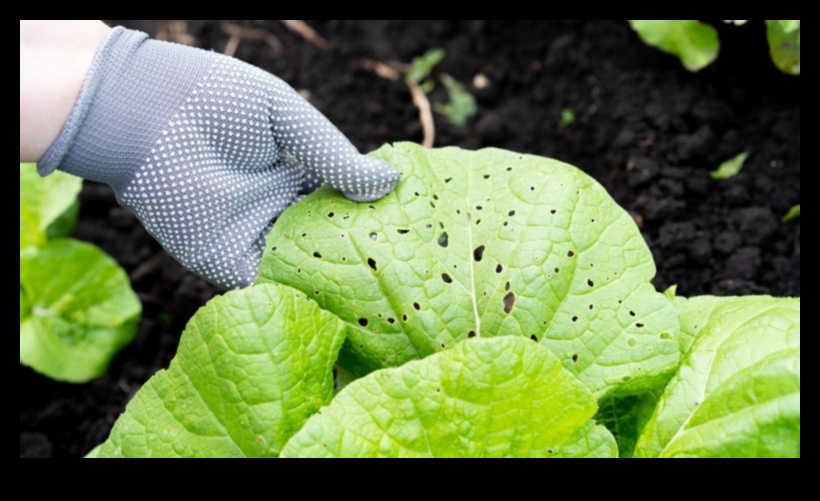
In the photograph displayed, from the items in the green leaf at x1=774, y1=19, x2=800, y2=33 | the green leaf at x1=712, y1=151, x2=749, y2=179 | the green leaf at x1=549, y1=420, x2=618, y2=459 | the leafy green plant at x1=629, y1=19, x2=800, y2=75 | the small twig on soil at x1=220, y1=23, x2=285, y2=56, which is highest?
the green leaf at x1=774, y1=19, x2=800, y2=33

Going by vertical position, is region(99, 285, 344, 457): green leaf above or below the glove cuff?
below

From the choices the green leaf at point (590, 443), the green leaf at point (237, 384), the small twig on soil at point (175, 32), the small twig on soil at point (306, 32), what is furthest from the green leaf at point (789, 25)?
the small twig on soil at point (175, 32)

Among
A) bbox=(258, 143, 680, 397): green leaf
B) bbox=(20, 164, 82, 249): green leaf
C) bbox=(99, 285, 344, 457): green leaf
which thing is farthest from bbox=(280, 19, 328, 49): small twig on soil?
bbox=(99, 285, 344, 457): green leaf

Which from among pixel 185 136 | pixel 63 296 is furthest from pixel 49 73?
pixel 63 296

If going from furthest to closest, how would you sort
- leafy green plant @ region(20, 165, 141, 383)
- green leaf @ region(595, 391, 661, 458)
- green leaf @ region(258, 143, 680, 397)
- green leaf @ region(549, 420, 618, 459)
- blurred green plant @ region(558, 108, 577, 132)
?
blurred green plant @ region(558, 108, 577, 132)
leafy green plant @ region(20, 165, 141, 383)
green leaf @ region(595, 391, 661, 458)
green leaf @ region(258, 143, 680, 397)
green leaf @ region(549, 420, 618, 459)

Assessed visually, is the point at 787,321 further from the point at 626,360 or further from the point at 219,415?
the point at 219,415

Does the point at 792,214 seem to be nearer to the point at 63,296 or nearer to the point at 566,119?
the point at 566,119

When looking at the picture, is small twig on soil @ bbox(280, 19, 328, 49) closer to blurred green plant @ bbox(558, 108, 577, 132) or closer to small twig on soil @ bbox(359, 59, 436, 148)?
small twig on soil @ bbox(359, 59, 436, 148)
